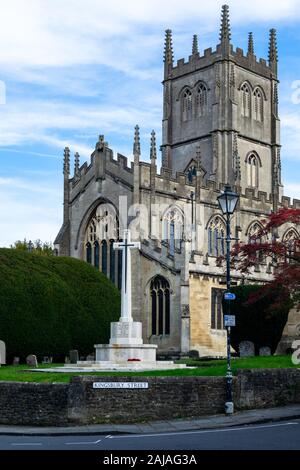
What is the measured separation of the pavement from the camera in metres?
19.2

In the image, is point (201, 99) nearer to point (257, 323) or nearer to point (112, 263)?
point (112, 263)

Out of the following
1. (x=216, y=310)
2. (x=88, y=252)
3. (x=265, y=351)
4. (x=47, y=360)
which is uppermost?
(x=88, y=252)

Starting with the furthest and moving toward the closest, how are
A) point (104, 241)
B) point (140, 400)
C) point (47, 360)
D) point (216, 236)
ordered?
point (216, 236), point (104, 241), point (47, 360), point (140, 400)

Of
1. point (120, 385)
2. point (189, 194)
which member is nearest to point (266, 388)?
point (120, 385)

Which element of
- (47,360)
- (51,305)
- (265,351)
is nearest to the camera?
(47,360)

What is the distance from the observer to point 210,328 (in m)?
47.4

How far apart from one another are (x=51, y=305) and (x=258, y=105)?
43304 millimetres

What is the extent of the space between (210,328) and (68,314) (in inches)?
499

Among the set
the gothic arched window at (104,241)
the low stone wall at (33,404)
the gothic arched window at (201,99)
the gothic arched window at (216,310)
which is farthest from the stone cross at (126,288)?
the gothic arched window at (201,99)

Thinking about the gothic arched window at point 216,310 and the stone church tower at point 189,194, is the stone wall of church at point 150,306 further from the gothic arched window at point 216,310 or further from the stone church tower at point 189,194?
the gothic arched window at point 216,310

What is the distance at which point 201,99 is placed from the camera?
7194 cm

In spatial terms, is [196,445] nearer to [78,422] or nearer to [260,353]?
[78,422]

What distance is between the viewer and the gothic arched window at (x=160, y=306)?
47.8m

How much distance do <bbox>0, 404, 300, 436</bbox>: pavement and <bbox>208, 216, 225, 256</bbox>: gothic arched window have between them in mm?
36288
